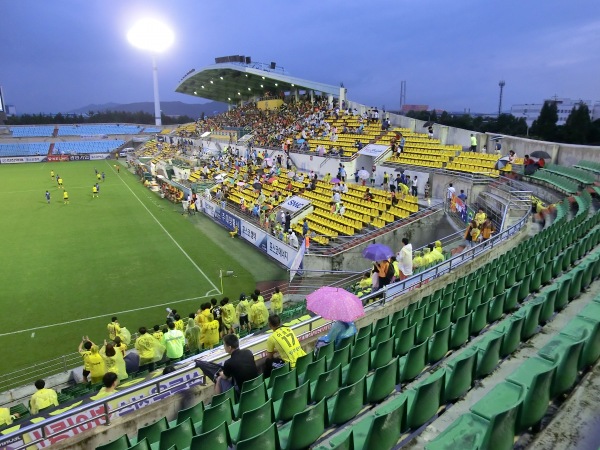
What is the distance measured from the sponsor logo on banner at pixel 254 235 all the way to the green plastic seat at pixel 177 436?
16968 mm

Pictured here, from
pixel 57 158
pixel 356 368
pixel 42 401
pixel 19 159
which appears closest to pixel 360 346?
pixel 356 368

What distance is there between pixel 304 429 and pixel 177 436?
1314mm

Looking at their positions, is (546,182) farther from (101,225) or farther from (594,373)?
(101,225)

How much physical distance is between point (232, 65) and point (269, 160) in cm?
1951

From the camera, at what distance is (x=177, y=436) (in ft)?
13.2

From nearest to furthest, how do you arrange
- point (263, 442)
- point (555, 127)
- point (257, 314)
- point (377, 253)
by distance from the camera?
point (263, 442), point (377, 253), point (257, 314), point (555, 127)

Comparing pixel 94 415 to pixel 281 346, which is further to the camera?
pixel 94 415

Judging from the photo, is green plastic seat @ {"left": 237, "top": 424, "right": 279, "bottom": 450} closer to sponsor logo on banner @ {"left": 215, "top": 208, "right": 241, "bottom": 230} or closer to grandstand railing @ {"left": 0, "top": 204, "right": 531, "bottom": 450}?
grandstand railing @ {"left": 0, "top": 204, "right": 531, "bottom": 450}

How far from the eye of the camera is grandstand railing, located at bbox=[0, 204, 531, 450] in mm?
4797

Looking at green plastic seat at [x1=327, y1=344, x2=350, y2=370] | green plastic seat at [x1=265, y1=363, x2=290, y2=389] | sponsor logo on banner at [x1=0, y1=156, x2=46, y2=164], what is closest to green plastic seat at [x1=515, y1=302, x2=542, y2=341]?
green plastic seat at [x1=327, y1=344, x2=350, y2=370]

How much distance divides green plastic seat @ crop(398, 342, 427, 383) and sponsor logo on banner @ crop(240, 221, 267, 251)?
53.7ft

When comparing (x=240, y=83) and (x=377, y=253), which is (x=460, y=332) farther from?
(x=240, y=83)

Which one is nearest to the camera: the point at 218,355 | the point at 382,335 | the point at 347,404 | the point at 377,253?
the point at 347,404

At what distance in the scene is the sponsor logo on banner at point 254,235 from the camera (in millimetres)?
21188
